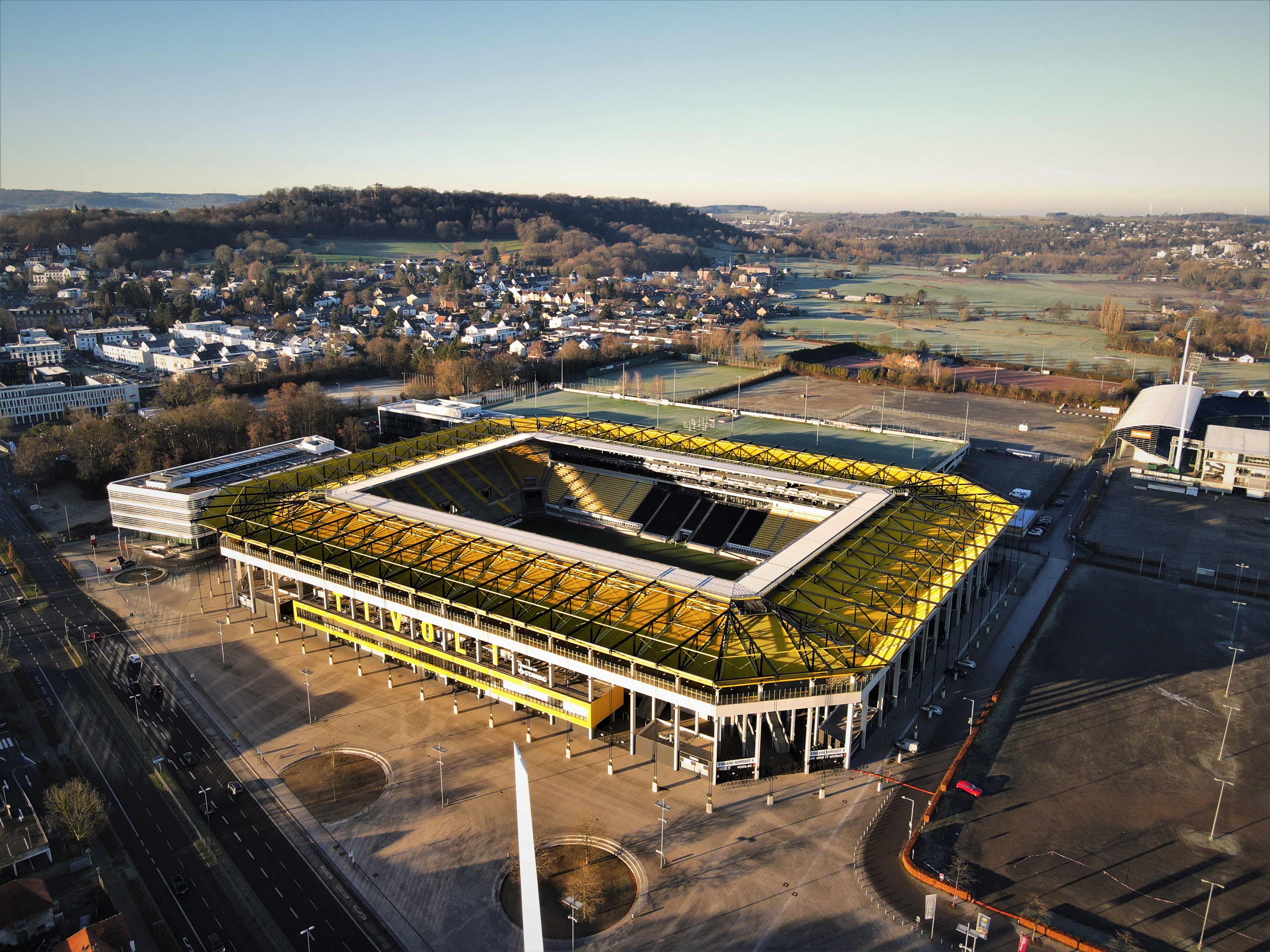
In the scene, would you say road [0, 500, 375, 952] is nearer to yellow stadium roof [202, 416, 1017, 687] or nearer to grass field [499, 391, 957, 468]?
yellow stadium roof [202, 416, 1017, 687]

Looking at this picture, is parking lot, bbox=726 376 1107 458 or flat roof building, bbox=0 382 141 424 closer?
parking lot, bbox=726 376 1107 458

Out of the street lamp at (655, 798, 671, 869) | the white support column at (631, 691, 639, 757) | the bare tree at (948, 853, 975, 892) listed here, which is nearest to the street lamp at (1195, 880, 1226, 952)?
the bare tree at (948, 853, 975, 892)

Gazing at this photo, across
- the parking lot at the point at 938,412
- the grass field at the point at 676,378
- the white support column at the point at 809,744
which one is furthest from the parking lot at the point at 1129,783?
the grass field at the point at 676,378

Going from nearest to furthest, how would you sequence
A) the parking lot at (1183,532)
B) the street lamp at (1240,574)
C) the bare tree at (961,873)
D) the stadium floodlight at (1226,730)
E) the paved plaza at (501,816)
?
the paved plaza at (501,816)
the bare tree at (961,873)
the stadium floodlight at (1226,730)
the street lamp at (1240,574)
the parking lot at (1183,532)

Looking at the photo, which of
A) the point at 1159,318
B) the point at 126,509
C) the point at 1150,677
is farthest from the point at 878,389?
the point at 1159,318

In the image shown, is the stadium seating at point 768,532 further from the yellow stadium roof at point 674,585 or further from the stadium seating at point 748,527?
the yellow stadium roof at point 674,585
